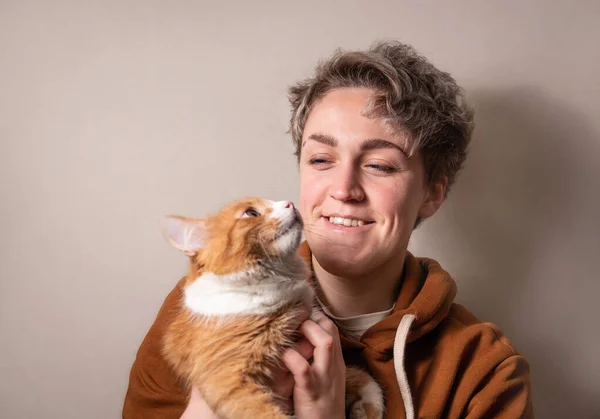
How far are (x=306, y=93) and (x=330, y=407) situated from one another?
93 cm

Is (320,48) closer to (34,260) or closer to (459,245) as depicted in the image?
(459,245)

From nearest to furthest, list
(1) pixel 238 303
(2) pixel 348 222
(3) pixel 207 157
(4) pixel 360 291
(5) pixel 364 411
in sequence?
(1) pixel 238 303
(5) pixel 364 411
(2) pixel 348 222
(4) pixel 360 291
(3) pixel 207 157

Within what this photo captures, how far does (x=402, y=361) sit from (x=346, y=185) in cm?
50

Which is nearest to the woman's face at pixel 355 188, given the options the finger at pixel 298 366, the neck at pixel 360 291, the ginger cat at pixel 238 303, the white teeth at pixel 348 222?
the white teeth at pixel 348 222

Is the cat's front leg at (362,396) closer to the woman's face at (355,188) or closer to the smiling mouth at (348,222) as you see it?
the woman's face at (355,188)

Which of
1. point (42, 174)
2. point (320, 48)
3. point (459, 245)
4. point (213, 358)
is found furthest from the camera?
point (459, 245)

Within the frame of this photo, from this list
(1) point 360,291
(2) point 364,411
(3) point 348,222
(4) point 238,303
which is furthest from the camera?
(1) point 360,291

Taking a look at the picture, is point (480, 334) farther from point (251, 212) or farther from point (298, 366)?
point (251, 212)

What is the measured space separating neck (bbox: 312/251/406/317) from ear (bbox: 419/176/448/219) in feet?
0.51

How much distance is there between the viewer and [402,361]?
1.26m

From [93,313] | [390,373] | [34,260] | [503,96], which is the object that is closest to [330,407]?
[390,373]

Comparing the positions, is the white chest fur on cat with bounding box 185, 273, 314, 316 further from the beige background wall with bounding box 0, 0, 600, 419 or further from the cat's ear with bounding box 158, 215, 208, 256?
the beige background wall with bounding box 0, 0, 600, 419

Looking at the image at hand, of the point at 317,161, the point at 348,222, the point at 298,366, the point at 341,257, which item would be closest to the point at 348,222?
the point at 348,222

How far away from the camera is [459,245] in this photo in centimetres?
187
